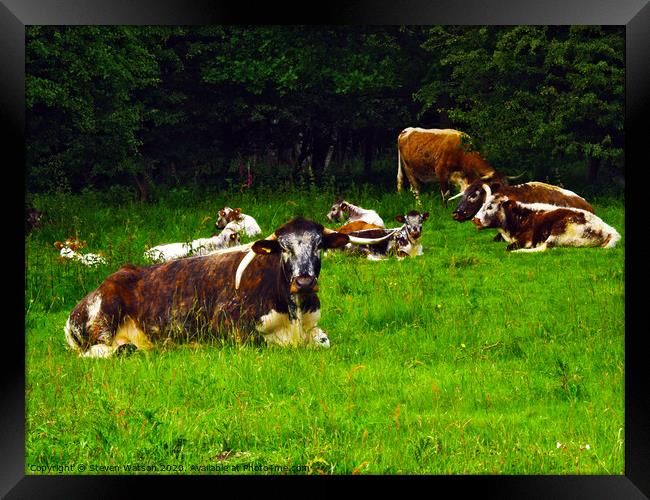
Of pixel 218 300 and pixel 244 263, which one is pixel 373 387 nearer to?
pixel 244 263

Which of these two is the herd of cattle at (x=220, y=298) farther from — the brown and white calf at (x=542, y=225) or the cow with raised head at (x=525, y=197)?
the cow with raised head at (x=525, y=197)

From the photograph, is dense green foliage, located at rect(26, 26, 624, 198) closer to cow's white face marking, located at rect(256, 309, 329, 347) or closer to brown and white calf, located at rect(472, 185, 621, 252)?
brown and white calf, located at rect(472, 185, 621, 252)

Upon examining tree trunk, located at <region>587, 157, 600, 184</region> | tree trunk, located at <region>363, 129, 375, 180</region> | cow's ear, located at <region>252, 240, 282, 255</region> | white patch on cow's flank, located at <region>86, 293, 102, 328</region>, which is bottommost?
white patch on cow's flank, located at <region>86, 293, 102, 328</region>

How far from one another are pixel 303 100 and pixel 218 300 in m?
18.4

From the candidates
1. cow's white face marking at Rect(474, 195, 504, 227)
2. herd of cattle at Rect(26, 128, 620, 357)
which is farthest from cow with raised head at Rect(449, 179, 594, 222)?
herd of cattle at Rect(26, 128, 620, 357)

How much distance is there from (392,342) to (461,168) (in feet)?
55.1

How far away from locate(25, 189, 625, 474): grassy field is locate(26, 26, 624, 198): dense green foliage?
5995 mm

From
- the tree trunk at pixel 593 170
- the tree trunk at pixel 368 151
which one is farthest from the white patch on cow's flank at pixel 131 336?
the tree trunk at pixel 368 151

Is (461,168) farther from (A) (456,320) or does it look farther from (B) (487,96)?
(A) (456,320)

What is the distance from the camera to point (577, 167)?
2653 centimetres

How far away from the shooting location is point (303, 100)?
29.2 m

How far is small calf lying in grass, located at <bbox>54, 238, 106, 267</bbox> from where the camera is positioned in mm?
15069
